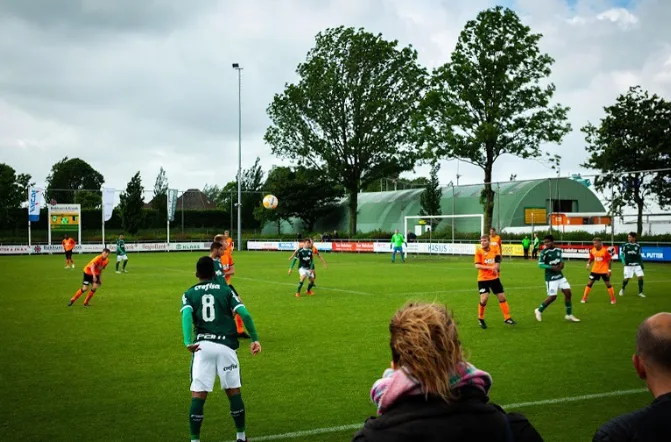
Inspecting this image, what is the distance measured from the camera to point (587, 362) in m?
10.7

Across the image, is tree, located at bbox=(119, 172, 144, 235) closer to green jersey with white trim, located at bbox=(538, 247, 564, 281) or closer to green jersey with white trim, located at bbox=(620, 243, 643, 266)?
green jersey with white trim, located at bbox=(620, 243, 643, 266)

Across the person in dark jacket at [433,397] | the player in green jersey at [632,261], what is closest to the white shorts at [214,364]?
the person in dark jacket at [433,397]

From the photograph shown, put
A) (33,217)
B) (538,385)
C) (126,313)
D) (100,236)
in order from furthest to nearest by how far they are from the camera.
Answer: (100,236), (33,217), (126,313), (538,385)

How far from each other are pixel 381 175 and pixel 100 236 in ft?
91.7

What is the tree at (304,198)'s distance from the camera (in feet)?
235

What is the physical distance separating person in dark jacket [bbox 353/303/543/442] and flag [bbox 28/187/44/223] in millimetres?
55137

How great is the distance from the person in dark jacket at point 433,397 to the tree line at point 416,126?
36928 mm

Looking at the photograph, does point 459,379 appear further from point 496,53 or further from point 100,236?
point 100,236

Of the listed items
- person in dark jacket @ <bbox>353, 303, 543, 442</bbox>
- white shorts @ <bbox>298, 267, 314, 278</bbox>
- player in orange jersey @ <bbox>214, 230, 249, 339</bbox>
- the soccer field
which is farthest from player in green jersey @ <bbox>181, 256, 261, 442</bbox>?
white shorts @ <bbox>298, 267, 314, 278</bbox>

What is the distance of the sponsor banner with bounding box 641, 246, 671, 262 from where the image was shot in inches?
1425

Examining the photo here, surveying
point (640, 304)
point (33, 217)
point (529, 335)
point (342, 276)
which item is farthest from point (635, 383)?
point (33, 217)

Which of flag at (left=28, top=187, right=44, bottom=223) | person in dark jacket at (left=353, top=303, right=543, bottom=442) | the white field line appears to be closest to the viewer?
person in dark jacket at (left=353, top=303, right=543, bottom=442)

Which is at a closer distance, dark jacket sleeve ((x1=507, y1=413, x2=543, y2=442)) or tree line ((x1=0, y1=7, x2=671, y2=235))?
dark jacket sleeve ((x1=507, y1=413, x2=543, y2=442))

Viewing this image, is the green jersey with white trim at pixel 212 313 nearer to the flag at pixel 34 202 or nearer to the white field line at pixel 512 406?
the white field line at pixel 512 406
